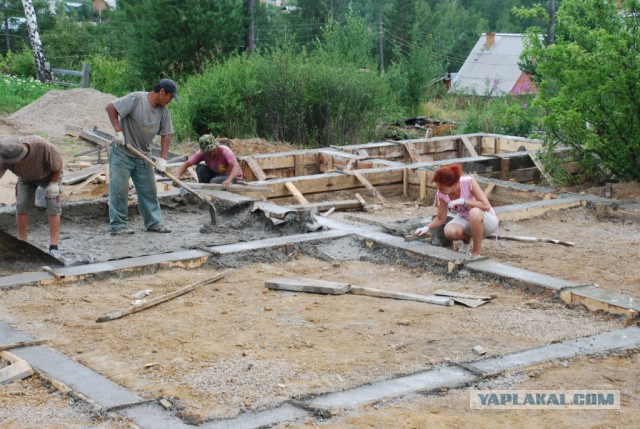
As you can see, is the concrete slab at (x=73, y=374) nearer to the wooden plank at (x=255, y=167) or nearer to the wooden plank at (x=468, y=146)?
the wooden plank at (x=255, y=167)

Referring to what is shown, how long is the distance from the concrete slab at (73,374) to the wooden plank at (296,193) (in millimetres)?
5837

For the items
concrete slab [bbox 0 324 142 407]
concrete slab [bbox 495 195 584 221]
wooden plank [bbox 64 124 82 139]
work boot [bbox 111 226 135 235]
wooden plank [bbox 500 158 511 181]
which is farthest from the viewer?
wooden plank [bbox 64 124 82 139]

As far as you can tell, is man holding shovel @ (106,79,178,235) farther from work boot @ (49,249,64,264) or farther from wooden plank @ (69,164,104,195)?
wooden plank @ (69,164,104,195)

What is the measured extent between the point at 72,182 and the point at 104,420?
8.70 meters

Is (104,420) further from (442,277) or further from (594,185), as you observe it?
(594,185)

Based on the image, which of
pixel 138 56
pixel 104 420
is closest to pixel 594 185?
pixel 104 420

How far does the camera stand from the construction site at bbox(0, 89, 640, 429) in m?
4.60

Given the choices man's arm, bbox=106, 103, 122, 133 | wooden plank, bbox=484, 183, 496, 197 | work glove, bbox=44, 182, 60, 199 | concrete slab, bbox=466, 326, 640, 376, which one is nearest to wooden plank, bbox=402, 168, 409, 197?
wooden plank, bbox=484, 183, 496, 197

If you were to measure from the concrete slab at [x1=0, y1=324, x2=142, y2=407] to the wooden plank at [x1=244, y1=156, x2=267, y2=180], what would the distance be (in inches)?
293

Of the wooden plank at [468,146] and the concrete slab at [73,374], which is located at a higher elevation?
the wooden plank at [468,146]

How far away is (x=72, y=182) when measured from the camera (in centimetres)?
1259

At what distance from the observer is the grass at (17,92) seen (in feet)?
69.6

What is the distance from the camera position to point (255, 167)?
13273mm

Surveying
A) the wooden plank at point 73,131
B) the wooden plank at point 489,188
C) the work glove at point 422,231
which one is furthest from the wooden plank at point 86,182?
the work glove at point 422,231
